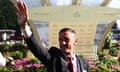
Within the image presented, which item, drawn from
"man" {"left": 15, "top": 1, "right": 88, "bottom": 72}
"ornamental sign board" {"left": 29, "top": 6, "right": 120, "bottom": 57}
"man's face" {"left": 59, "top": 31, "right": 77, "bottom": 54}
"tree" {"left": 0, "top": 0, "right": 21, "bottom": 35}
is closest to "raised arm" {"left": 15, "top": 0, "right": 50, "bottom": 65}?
"man" {"left": 15, "top": 1, "right": 88, "bottom": 72}

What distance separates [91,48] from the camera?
15.9m

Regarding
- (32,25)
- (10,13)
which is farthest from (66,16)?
(10,13)

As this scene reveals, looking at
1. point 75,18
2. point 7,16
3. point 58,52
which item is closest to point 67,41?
point 58,52

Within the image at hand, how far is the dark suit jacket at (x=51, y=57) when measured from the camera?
3175mm

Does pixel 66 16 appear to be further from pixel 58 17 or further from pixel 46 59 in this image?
pixel 46 59

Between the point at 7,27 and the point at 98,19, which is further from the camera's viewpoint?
the point at 7,27

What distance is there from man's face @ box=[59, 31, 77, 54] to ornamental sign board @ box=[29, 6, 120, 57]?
12.9m

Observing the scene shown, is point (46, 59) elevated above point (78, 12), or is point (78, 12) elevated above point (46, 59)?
point (46, 59)

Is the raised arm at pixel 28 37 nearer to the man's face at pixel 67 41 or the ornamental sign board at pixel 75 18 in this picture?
the man's face at pixel 67 41

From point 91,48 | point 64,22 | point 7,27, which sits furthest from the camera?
point 7,27

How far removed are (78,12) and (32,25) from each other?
2387mm

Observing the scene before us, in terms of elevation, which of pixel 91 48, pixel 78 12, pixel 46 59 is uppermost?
pixel 46 59

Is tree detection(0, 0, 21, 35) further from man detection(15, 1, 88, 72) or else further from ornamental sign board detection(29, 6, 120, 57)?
man detection(15, 1, 88, 72)

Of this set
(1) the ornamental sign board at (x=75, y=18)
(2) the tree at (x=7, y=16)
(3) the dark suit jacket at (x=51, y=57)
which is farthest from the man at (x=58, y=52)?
(2) the tree at (x=7, y=16)
